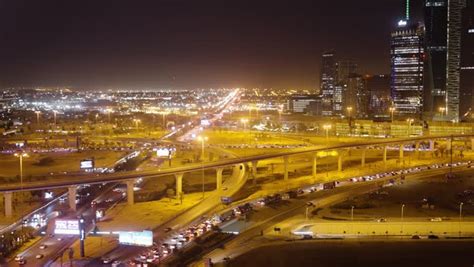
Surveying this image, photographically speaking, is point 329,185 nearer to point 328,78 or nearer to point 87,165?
point 87,165

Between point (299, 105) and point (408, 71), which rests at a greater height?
point (408, 71)

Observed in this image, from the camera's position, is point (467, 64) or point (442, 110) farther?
point (442, 110)

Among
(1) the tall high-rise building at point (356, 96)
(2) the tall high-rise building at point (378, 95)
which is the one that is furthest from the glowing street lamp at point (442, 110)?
(1) the tall high-rise building at point (356, 96)

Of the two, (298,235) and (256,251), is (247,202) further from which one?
(256,251)

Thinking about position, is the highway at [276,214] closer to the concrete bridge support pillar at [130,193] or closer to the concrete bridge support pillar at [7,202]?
the concrete bridge support pillar at [130,193]

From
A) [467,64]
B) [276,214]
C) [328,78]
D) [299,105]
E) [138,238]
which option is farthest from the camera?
[299,105]

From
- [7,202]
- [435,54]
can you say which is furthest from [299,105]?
[7,202]
